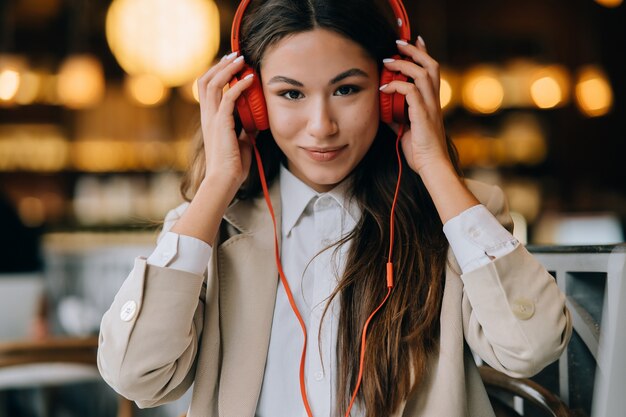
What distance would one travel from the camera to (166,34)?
346 cm

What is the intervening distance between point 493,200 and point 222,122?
0.46m

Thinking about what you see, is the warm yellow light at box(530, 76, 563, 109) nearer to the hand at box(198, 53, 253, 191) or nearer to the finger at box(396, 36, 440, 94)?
the finger at box(396, 36, 440, 94)

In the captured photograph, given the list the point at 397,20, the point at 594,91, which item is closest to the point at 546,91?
the point at 594,91

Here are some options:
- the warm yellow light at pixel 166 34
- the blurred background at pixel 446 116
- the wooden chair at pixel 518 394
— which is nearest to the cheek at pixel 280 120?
the wooden chair at pixel 518 394

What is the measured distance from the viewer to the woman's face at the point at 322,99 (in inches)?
44.1

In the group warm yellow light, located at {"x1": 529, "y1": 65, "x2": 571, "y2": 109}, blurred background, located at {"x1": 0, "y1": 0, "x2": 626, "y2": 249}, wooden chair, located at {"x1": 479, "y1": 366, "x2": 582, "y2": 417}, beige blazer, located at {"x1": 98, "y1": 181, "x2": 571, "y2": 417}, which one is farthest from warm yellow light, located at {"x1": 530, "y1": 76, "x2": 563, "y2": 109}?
beige blazer, located at {"x1": 98, "y1": 181, "x2": 571, "y2": 417}

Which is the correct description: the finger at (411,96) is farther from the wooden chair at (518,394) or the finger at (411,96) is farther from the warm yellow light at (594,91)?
the warm yellow light at (594,91)

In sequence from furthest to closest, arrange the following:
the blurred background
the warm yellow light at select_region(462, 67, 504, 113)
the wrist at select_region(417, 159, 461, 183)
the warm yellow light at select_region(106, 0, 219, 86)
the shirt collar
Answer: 1. the blurred background
2. the warm yellow light at select_region(462, 67, 504, 113)
3. the warm yellow light at select_region(106, 0, 219, 86)
4. the shirt collar
5. the wrist at select_region(417, 159, 461, 183)

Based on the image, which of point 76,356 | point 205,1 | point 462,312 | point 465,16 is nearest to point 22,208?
point 205,1

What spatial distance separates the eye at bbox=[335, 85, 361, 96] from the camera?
1.14 m

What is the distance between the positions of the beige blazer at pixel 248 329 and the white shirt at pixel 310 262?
0.02 metres

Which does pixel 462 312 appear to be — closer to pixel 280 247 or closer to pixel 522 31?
pixel 280 247

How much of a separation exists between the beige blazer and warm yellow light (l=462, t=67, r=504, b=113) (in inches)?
182

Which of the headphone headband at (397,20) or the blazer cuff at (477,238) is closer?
the blazer cuff at (477,238)
